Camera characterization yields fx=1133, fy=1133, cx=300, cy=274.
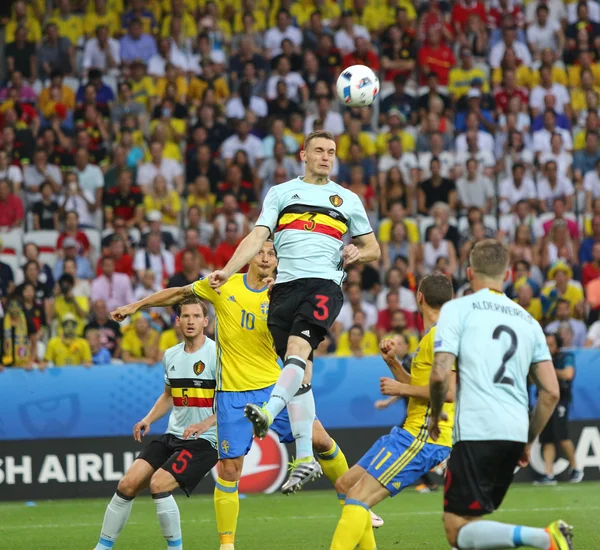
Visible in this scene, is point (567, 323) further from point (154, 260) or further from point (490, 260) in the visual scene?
point (490, 260)

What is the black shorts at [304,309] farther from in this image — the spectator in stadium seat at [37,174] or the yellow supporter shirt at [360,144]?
the yellow supporter shirt at [360,144]

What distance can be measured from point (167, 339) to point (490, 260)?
30.2ft

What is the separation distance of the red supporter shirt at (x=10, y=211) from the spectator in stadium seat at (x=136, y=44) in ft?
13.8

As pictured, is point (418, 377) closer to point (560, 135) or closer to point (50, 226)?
point (50, 226)

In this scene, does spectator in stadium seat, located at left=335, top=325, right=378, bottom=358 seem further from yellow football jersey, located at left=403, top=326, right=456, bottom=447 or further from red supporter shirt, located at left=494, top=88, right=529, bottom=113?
yellow football jersey, located at left=403, top=326, right=456, bottom=447

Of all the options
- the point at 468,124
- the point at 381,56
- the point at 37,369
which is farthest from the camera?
the point at 381,56

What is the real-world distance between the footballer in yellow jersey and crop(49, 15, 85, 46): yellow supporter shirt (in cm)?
1478

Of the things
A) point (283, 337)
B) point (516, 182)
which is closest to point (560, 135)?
point (516, 182)

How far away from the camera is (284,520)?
12.6 m

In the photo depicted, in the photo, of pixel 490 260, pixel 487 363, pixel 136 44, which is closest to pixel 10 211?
pixel 136 44

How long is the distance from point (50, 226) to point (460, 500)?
1261 cm

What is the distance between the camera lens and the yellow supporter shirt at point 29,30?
2128 cm

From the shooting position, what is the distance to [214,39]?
21.5m

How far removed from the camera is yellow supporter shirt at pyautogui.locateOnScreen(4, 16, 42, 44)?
2128 cm
